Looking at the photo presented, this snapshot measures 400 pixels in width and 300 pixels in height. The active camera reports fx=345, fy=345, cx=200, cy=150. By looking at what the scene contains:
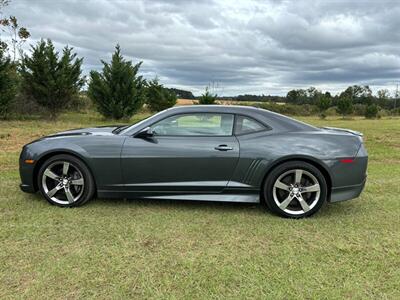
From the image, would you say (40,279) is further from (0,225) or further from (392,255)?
(392,255)

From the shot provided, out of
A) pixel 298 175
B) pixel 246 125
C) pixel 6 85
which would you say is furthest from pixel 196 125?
pixel 6 85

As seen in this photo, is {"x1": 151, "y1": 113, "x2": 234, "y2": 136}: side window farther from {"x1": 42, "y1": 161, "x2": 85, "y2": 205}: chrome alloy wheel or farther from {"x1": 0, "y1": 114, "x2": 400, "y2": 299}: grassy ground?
{"x1": 42, "y1": 161, "x2": 85, "y2": 205}: chrome alloy wheel

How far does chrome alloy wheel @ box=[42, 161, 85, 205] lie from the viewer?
14.3 ft

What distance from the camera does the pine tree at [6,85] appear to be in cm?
1716

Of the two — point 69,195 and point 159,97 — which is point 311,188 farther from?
point 159,97

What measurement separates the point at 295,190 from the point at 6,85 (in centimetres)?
1747

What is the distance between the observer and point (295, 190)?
4.17m

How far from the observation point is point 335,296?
259cm

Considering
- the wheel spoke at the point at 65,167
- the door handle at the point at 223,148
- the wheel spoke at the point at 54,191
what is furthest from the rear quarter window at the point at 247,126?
the wheel spoke at the point at 54,191


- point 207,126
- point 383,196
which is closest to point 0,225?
point 207,126

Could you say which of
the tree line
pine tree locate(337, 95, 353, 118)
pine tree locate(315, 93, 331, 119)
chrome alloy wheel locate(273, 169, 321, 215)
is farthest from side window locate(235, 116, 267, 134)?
pine tree locate(337, 95, 353, 118)

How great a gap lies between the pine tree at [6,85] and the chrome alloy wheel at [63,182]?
15388mm

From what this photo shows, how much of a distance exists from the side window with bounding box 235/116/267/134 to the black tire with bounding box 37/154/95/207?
6.38 feet

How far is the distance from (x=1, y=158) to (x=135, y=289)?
6409 mm
